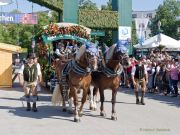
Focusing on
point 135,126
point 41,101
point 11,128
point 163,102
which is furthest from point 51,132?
point 163,102

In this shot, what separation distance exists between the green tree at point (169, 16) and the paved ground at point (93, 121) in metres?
51.2

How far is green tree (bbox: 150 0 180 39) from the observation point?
65625mm

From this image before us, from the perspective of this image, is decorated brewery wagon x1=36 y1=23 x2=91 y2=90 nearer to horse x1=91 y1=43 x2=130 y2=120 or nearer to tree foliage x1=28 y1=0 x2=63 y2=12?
horse x1=91 y1=43 x2=130 y2=120

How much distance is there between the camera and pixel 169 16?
2648 inches

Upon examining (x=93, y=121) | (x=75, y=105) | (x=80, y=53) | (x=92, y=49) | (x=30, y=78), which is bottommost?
→ (x=93, y=121)

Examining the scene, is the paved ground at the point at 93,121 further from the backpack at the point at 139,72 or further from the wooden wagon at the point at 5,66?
the wooden wagon at the point at 5,66

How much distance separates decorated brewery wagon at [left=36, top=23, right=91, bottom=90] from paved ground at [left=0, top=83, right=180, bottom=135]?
2.43 meters

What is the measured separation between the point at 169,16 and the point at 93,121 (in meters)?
57.8

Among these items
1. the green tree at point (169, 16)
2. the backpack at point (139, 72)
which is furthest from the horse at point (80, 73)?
the green tree at point (169, 16)

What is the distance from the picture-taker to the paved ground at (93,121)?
1012 cm

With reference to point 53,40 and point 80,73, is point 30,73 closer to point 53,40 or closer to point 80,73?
point 80,73

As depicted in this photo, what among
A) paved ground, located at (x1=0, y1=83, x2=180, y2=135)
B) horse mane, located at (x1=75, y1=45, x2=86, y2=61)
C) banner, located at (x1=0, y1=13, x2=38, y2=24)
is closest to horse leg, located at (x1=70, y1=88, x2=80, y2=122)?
paved ground, located at (x1=0, y1=83, x2=180, y2=135)

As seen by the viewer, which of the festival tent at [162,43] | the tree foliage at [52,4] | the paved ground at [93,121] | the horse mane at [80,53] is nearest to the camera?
the paved ground at [93,121]

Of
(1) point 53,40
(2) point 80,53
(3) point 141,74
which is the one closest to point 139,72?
(3) point 141,74
